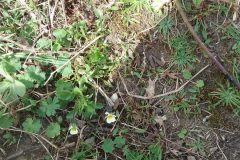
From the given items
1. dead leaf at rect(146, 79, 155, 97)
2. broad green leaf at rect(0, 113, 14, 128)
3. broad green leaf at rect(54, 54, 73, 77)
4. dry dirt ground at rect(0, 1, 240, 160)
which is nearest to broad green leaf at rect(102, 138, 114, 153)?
dry dirt ground at rect(0, 1, 240, 160)

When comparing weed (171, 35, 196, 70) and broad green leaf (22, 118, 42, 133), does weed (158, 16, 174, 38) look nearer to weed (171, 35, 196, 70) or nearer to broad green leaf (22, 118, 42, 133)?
weed (171, 35, 196, 70)

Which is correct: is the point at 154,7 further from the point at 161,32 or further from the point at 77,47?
the point at 77,47

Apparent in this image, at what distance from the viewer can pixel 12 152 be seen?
2.97 m

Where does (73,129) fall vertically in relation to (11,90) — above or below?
below

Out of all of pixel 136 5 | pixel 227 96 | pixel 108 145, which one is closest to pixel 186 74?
pixel 227 96

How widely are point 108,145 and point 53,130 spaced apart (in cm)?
40

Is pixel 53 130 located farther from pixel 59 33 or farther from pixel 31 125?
pixel 59 33

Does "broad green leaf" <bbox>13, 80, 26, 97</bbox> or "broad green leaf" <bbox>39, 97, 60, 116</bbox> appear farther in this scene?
"broad green leaf" <bbox>39, 97, 60, 116</bbox>

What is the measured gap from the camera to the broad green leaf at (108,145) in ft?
9.64

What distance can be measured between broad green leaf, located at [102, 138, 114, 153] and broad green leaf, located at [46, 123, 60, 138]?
33 centimetres

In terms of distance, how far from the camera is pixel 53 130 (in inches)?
115

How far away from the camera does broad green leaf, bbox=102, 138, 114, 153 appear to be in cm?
294

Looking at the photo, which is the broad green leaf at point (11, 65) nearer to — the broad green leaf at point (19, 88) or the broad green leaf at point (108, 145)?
the broad green leaf at point (19, 88)

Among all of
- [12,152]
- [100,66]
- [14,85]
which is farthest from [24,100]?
[100,66]
